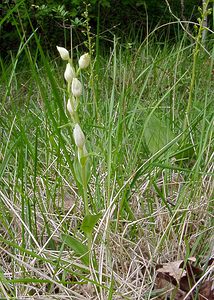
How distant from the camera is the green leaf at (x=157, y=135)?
1649 mm

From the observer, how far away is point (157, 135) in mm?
1692

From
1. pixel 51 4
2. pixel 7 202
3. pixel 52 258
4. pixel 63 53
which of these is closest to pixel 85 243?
pixel 52 258

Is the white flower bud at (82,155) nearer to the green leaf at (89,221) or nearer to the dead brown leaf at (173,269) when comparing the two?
the green leaf at (89,221)

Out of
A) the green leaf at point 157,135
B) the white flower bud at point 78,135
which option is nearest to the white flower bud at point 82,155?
the white flower bud at point 78,135

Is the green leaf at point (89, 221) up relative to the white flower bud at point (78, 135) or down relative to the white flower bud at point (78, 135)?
down

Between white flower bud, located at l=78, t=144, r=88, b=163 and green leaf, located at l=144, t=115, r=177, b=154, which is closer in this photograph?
white flower bud, located at l=78, t=144, r=88, b=163

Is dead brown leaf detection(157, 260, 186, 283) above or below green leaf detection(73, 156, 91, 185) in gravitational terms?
below

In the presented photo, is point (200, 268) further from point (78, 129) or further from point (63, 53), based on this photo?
point (63, 53)

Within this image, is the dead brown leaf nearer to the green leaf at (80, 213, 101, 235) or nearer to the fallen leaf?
the fallen leaf

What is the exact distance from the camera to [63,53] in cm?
114

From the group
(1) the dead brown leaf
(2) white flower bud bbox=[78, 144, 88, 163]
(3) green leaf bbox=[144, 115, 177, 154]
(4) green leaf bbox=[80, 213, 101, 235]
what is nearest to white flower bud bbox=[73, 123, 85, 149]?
(2) white flower bud bbox=[78, 144, 88, 163]

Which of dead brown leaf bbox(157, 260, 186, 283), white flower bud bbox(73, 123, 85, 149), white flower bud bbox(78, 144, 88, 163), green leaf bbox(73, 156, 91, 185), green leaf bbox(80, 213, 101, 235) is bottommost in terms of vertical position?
dead brown leaf bbox(157, 260, 186, 283)

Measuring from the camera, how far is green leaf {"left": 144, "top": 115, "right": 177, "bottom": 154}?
1649 mm

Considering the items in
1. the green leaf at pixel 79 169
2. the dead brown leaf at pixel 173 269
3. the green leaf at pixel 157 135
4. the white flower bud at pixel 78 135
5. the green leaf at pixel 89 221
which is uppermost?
the white flower bud at pixel 78 135
